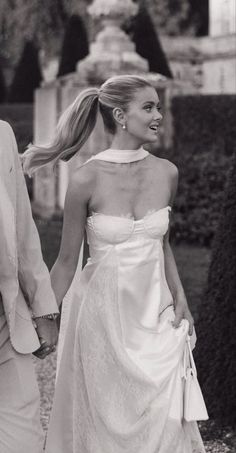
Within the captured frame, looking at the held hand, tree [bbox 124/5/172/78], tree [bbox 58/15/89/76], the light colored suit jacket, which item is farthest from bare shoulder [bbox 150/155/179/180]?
tree [bbox 58/15/89/76]

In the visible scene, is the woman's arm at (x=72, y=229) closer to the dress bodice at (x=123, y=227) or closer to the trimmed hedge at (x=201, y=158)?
the dress bodice at (x=123, y=227)

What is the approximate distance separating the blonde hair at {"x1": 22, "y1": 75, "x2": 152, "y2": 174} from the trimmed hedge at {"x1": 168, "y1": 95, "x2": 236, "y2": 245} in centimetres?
700

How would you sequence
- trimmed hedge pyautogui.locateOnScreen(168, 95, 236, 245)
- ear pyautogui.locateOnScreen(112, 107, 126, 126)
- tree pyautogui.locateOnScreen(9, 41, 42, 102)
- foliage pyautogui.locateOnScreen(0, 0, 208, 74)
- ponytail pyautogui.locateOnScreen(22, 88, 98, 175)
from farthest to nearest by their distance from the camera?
foliage pyautogui.locateOnScreen(0, 0, 208, 74), tree pyautogui.locateOnScreen(9, 41, 42, 102), trimmed hedge pyautogui.locateOnScreen(168, 95, 236, 245), ponytail pyautogui.locateOnScreen(22, 88, 98, 175), ear pyautogui.locateOnScreen(112, 107, 126, 126)

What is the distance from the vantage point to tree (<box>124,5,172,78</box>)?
61.8 feet

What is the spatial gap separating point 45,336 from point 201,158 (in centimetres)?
854

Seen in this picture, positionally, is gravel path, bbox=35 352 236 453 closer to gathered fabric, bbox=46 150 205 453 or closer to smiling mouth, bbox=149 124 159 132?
gathered fabric, bbox=46 150 205 453

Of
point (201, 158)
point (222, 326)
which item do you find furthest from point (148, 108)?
point (201, 158)

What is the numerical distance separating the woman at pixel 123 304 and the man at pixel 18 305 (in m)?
0.35

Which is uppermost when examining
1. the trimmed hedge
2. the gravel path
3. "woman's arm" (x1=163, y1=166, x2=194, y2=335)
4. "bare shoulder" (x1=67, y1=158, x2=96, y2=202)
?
"bare shoulder" (x1=67, y1=158, x2=96, y2=202)

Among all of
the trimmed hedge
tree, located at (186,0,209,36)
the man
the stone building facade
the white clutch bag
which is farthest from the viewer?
tree, located at (186,0,209,36)

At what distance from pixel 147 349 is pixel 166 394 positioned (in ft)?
0.57

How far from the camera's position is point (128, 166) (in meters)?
3.92

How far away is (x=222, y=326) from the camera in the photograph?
15.7ft

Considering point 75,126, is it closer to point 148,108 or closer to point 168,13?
point 148,108
